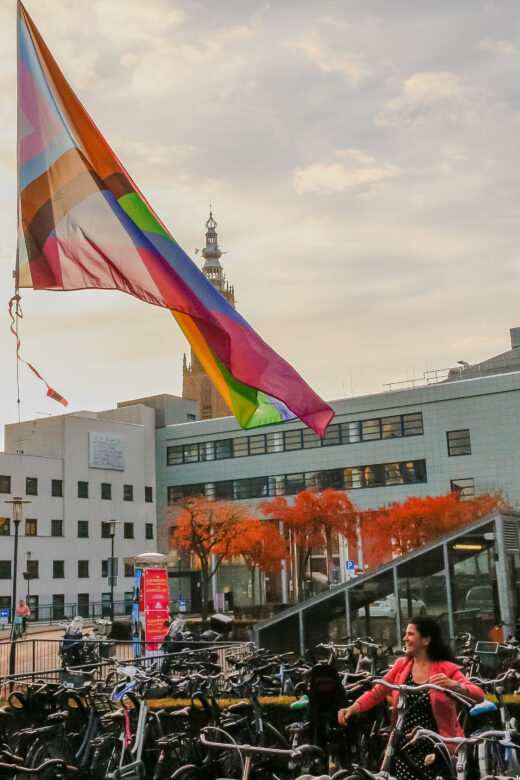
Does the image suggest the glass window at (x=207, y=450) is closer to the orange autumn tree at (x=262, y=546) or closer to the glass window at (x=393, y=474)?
the orange autumn tree at (x=262, y=546)

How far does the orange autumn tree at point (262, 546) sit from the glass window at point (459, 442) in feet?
48.0

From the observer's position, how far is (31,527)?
70500 mm

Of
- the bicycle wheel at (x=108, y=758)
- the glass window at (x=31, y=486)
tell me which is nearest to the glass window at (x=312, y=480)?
the glass window at (x=31, y=486)

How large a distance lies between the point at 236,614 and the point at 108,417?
42.6 m

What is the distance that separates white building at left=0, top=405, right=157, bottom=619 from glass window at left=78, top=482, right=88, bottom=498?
0.26 feet

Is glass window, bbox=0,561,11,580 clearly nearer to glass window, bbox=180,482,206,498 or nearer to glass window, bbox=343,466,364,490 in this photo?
glass window, bbox=180,482,206,498

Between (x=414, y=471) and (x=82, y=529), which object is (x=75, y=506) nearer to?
(x=82, y=529)

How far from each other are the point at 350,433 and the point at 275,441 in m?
6.82

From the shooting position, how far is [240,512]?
7344 cm

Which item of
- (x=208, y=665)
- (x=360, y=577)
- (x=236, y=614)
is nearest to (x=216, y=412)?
(x=236, y=614)

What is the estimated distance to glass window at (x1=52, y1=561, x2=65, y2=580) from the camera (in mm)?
71375

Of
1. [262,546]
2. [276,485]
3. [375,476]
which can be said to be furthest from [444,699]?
[276,485]

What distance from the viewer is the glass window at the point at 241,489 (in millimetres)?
79438

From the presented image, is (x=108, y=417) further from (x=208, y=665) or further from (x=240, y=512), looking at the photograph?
(x=208, y=665)
